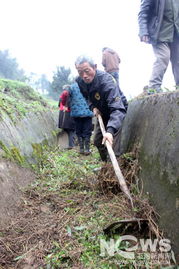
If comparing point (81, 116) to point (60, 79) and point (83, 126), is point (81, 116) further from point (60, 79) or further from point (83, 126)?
point (60, 79)

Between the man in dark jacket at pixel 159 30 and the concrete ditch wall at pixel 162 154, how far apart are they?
830 millimetres

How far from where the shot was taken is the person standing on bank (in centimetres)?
553

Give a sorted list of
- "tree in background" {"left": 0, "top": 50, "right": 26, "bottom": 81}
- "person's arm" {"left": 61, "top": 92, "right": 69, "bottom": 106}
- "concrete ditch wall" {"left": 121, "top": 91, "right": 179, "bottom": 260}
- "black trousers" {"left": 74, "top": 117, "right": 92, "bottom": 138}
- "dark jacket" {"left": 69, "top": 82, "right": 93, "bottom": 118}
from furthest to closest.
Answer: "tree in background" {"left": 0, "top": 50, "right": 26, "bottom": 81}, "person's arm" {"left": 61, "top": 92, "right": 69, "bottom": 106}, "black trousers" {"left": 74, "top": 117, "right": 92, "bottom": 138}, "dark jacket" {"left": 69, "top": 82, "right": 93, "bottom": 118}, "concrete ditch wall" {"left": 121, "top": 91, "right": 179, "bottom": 260}

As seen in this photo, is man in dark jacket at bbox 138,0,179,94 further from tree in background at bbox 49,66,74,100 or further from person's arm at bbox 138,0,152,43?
tree in background at bbox 49,66,74,100

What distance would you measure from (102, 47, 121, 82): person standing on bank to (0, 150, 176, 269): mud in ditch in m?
3.09

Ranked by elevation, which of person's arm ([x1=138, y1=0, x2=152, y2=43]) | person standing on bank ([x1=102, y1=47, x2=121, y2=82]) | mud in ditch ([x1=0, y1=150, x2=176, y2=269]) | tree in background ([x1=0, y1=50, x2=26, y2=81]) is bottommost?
mud in ditch ([x1=0, y1=150, x2=176, y2=269])

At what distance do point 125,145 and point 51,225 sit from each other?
5.60 feet

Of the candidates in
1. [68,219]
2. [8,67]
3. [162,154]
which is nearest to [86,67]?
[162,154]

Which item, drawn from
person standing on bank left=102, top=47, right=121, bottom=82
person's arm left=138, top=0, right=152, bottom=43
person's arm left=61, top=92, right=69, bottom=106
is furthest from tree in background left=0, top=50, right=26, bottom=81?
person's arm left=138, top=0, right=152, bottom=43

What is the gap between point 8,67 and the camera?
3816 centimetres

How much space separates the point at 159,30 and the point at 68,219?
293 cm

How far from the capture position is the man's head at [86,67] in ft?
10.5

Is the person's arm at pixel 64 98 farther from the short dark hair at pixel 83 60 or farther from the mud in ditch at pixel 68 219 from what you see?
the mud in ditch at pixel 68 219

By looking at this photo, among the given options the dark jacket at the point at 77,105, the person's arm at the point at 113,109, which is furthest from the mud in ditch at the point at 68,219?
the dark jacket at the point at 77,105
